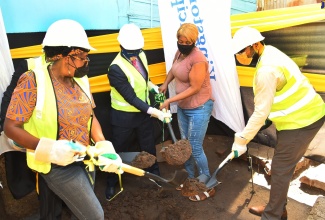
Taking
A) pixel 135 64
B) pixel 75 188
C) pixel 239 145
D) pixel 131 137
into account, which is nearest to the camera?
pixel 75 188

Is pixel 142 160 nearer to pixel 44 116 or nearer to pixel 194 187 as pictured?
pixel 194 187

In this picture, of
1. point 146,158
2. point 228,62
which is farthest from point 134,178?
point 228,62

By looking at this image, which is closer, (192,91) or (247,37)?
(247,37)

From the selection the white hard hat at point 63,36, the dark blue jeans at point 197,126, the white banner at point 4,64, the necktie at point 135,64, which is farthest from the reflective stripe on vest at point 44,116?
the dark blue jeans at point 197,126

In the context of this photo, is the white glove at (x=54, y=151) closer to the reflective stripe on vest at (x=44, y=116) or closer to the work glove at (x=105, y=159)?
the reflective stripe on vest at (x=44, y=116)

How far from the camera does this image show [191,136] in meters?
3.05

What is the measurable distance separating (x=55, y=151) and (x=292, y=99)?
179 cm

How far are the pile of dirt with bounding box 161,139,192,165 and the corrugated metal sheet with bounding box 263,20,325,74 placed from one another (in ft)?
5.23

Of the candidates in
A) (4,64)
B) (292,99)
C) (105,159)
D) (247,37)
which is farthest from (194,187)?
(4,64)

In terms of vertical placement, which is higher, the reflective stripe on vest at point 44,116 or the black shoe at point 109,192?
the reflective stripe on vest at point 44,116

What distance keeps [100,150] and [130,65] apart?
1214 millimetres

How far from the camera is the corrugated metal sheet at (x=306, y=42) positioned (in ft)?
10.3

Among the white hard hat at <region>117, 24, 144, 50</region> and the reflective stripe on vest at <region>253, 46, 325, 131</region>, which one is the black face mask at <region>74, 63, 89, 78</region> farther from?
the reflective stripe on vest at <region>253, 46, 325, 131</region>

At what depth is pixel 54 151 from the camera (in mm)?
1610
